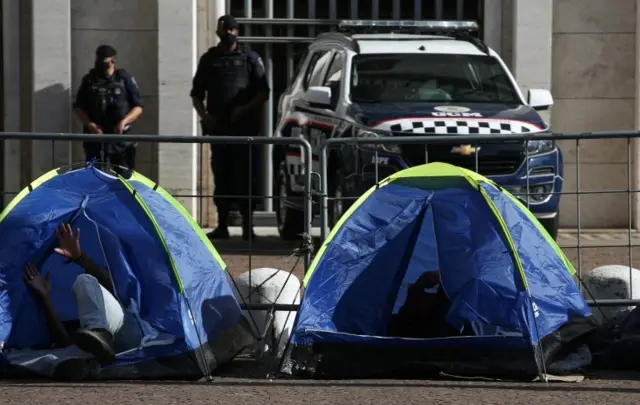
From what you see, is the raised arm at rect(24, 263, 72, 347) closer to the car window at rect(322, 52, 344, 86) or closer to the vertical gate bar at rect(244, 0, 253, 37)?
the car window at rect(322, 52, 344, 86)

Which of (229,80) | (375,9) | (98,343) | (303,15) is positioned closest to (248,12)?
(303,15)

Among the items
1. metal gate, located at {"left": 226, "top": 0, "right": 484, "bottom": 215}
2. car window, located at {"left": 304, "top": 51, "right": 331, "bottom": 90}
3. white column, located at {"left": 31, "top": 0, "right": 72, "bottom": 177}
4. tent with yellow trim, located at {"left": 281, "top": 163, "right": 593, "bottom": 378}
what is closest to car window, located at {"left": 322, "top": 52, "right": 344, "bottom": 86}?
car window, located at {"left": 304, "top": 51, "right": 331, "bottom": 90}

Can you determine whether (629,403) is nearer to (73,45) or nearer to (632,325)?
(632,325)

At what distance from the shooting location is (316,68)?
14.1m

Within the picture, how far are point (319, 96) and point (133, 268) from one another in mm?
4886

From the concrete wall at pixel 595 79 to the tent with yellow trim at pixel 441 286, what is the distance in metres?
7.50

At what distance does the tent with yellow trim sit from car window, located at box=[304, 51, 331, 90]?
5.39 m

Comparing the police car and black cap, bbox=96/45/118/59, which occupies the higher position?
black cap, bbox=96/45/118/59

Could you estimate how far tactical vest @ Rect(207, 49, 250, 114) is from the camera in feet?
45.7

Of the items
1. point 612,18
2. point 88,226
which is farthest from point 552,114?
point 88,226

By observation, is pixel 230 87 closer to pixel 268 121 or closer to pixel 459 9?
pixel 268 121

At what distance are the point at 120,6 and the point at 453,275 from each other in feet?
26.8

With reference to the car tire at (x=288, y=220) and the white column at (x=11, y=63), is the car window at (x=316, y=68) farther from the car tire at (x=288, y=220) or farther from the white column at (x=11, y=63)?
the white column at (x=11, y=63)

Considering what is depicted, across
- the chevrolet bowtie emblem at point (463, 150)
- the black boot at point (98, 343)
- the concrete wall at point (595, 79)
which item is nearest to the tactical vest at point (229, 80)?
the chevrolet bowtie emblem at point (463, 150)
